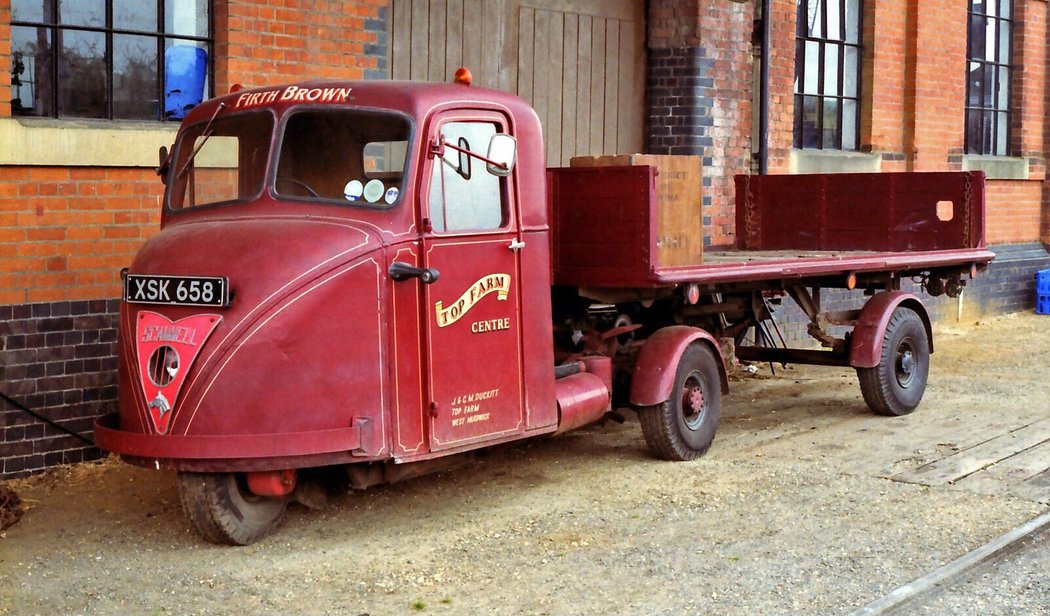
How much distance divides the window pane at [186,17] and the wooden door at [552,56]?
1.68 metres

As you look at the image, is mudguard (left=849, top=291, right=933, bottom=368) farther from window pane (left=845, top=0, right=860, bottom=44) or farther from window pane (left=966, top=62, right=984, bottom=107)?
window pane (left=966, top=62, right=984, bottom=107)

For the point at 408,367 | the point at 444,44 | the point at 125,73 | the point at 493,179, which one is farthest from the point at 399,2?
the point at 408,367

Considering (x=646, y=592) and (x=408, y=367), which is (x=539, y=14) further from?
(x=646, y=592)

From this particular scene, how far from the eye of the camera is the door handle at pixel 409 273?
21.1 feet

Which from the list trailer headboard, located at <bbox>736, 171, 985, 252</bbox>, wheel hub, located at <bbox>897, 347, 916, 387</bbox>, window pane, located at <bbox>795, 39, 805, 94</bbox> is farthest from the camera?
window pane, located at <bbox>795, 39, 805, 94</bbox>

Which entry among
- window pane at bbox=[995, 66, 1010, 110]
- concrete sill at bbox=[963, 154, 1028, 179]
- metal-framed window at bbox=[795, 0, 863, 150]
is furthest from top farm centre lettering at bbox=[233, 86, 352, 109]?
window pane at bbox=[995, 66, 1010, 110]

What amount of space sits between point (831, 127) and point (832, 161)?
18.0 inches

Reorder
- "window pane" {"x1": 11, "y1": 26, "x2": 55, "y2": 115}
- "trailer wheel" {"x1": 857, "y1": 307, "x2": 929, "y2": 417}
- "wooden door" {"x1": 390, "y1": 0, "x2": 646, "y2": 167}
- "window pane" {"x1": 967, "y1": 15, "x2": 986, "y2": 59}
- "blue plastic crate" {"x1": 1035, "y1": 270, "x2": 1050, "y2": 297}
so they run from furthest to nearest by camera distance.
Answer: "blue plastic crate" {"x1": 1035, "y1": 270, "x2": 1050, "y2": 297}, "window pane" {"x1": 967, "y1": 15, "x2": 986, "y2": 59}, "wooden door" {"x1": 390, "y1": 0, "x2": 646, "y2": 167}, "trailer wheel" {"x1": 857, "y1": 307, "x2": 929, "y2": 417}, "window pane" {"x1": 11, "y1": 26, "x2": 55, "y2": 115}

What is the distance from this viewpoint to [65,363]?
807 centimetres

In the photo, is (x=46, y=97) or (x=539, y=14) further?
(x=539, y=14)

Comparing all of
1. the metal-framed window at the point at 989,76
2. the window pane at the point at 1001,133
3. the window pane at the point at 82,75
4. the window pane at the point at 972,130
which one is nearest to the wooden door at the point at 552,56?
the window pane at the point at 82,75

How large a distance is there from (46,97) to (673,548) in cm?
452

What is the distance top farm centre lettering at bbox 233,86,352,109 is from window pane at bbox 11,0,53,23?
171cm

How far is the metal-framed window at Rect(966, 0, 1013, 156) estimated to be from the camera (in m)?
17.1
